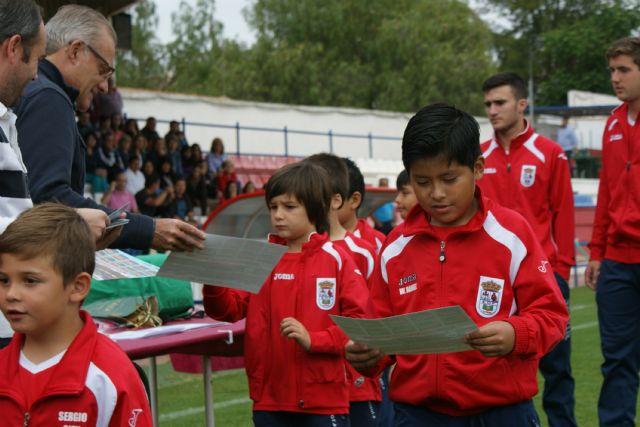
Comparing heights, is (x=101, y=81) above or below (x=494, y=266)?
above

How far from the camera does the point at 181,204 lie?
19.0 metres

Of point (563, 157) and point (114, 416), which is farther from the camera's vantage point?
point (563, 157)

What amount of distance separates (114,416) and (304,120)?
1165 inches

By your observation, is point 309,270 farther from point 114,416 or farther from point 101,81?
point 114,416

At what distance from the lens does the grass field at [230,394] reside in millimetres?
7816

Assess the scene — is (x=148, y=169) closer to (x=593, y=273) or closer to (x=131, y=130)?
(x=131, y=130)

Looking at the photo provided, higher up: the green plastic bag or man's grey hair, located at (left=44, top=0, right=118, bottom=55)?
man's grey hair, located at (left=44, top=0, right=118, bottom=55)

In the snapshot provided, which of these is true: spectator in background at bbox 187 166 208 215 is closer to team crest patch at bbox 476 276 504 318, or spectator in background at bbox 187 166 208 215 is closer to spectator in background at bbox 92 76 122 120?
spectator in background at bbox 92 76 122 120

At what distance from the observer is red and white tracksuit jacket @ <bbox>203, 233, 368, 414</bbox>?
4668mm

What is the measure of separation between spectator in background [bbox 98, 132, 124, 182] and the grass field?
7049 mm

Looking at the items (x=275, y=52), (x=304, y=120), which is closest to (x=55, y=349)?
(x=304, y=120)

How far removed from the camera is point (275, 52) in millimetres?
51094

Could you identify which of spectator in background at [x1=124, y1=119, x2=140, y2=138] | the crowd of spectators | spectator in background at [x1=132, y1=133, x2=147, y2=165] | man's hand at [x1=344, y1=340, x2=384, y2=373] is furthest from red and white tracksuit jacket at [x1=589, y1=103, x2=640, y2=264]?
spectator in background at [x1=124, y1=119, x2=140, y2=138]

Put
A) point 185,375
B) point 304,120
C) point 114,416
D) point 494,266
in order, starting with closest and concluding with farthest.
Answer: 1. point 114,416
2. point 494,266
3. point 185,375
4. point 304,120
